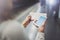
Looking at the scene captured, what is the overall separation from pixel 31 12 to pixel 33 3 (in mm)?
72

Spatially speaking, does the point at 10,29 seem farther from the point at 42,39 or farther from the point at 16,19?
the point at 42,39

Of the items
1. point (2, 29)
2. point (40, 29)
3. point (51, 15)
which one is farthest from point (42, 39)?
point (2, 29)

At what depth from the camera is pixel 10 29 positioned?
69cm

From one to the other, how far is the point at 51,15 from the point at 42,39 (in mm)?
200

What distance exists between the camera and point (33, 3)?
2.29 ft

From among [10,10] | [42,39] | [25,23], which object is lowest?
[42,39]

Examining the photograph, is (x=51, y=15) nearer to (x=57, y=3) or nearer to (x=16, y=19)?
(x=57, y=3)

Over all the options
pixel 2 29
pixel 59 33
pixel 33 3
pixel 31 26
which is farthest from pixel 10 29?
pixel 59 33

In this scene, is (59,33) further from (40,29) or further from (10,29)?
(10,29)

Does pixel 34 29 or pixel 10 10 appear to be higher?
pixel 10 10

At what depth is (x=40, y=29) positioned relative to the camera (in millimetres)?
678

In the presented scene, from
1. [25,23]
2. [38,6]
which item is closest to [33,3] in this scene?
[38,6]

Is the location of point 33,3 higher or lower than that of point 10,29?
higher

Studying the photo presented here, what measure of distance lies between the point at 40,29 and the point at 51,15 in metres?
0.14
